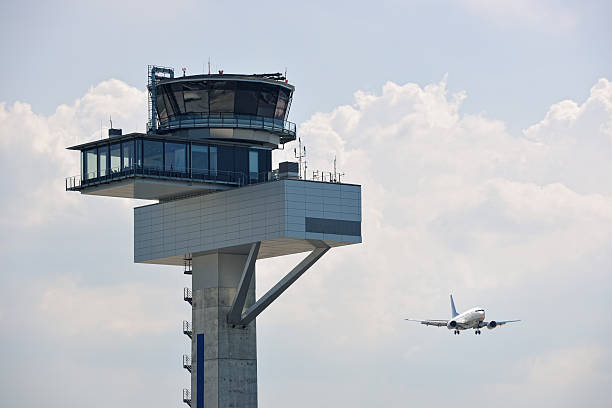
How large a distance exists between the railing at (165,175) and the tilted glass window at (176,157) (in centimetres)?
25

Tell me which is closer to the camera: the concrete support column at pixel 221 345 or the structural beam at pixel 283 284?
the structural beam at pixel 283 284

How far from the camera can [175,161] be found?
100 metres

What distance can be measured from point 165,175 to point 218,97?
951 cm

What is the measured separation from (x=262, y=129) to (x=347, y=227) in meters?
12.6

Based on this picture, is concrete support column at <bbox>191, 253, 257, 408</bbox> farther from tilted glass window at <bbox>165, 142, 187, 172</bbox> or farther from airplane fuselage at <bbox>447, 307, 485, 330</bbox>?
airplane fuselage at <bbox>447, 307, 485, 330</bbox>

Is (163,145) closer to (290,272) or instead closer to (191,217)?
(191,217)

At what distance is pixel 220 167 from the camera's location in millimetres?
102000

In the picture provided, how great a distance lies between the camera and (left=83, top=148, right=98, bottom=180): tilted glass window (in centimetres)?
10162

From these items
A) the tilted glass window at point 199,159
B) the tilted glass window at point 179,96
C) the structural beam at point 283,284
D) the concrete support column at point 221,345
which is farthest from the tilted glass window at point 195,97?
the structural beam at point 283,284

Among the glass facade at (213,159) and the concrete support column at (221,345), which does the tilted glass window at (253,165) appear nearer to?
the glass facade at (213,159)

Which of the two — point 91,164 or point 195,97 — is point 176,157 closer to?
point 195,97

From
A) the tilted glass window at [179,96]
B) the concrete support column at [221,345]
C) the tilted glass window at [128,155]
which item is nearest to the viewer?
the tilted glass window at [128,155]

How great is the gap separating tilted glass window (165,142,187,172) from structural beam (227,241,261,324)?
8.59 metres

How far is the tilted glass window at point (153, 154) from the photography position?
98500 millimetres
